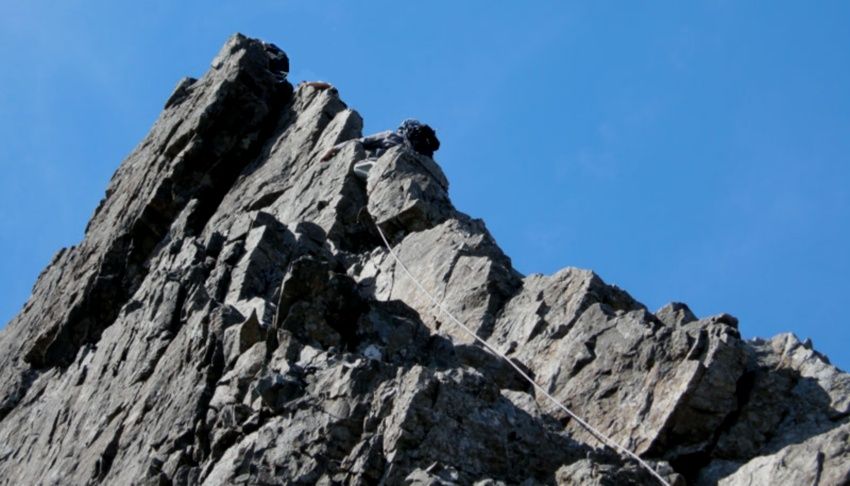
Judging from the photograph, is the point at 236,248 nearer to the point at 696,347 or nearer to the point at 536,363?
the point at 536,363

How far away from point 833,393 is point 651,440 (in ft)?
9.54

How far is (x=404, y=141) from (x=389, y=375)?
14.3 m

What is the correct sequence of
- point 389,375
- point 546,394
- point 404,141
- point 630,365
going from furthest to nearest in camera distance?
point 404,141 → point 546,394 → point 630,365 → point 389,375

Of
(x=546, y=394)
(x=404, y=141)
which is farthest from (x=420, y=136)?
(x=546, y=394)

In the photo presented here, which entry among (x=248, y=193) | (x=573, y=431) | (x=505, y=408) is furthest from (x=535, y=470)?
(x=248, y=193)

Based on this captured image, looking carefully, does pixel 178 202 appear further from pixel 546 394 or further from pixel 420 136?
pixel 546 394

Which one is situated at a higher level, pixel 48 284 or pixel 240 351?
pixel 48 284

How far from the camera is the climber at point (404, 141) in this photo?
33.5 meters

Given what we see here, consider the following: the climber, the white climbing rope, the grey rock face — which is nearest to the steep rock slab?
the grey rock face

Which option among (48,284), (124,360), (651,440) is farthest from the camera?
(48,284)

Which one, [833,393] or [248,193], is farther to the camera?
[248,193]

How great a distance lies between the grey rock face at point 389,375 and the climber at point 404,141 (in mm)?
726

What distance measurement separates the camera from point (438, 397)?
64.1 ft

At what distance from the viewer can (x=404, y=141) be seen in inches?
1326
